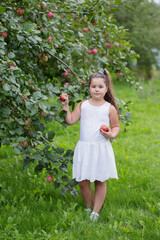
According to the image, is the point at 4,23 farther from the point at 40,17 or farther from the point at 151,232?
the point at 151,232

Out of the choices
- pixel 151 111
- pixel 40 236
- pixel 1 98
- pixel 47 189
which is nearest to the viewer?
pixel 1 98

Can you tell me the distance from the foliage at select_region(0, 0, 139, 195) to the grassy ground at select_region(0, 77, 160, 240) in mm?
285

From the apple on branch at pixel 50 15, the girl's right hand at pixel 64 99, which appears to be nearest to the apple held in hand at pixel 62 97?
the girl's right hand at pixel 64 99

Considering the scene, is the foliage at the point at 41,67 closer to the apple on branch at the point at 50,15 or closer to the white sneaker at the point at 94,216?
the apple on branch at the point at 50,15

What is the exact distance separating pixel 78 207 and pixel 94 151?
0.63 meters

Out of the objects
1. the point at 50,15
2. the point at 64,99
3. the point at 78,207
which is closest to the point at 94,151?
the point at 64,99

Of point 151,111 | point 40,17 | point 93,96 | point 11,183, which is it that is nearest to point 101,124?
point 93,96

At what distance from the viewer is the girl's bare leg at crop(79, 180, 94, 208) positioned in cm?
264

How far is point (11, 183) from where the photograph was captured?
3354 millimetres

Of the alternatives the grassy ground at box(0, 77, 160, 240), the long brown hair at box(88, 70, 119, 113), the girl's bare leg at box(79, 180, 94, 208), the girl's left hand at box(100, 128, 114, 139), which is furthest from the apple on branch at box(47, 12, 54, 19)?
the grassy ground at box(0, 77, 160, 240)

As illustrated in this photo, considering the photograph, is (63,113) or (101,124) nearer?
(63,113)

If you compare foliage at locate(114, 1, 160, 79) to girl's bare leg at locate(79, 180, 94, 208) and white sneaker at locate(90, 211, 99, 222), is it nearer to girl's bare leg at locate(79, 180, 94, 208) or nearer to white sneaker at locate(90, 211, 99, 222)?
girl's bare leg at locate(79, 180, 94, 208)

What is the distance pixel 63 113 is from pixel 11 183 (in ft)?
4.43

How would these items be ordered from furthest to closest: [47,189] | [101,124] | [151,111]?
[151,111] < [47,189] < [101,124]
